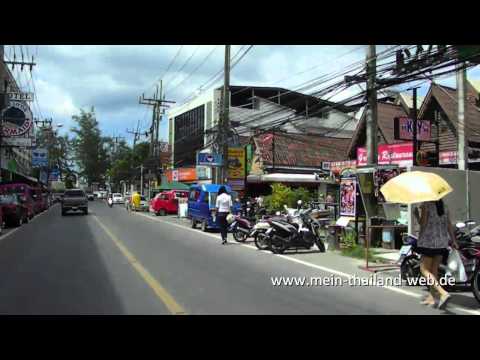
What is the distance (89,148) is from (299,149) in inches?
2964

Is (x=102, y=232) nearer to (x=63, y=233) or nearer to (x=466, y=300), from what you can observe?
(x=63, y=233)

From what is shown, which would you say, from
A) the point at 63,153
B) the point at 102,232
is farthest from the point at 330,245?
the point at 63,153

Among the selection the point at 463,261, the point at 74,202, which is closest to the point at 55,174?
the point at 74,202

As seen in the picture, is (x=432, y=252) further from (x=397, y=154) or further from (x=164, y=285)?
(x=397, y=154)

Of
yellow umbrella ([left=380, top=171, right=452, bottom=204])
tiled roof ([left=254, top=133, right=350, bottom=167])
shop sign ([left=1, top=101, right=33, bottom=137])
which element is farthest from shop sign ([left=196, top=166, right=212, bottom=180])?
yellow umbrella ([left=380, top=171, right=452, bottom=204])

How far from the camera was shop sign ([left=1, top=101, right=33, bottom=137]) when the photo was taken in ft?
109

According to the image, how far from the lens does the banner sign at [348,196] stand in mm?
15133

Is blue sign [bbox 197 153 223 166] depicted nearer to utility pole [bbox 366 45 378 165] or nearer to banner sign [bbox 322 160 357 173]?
banner sign [bbox 322 160 357 173]

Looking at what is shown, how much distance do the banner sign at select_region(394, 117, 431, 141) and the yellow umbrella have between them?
975 centimetres

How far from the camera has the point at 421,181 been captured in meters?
7.22

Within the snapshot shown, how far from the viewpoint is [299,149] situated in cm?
3888
